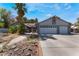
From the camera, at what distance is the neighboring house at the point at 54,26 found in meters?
6.47

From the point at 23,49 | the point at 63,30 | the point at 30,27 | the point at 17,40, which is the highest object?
the point at 30,27

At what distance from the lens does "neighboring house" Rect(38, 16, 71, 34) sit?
6.47 meters

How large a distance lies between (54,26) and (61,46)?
1.15m

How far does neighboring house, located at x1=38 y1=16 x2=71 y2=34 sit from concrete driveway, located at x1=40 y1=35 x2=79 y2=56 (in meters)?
0.31

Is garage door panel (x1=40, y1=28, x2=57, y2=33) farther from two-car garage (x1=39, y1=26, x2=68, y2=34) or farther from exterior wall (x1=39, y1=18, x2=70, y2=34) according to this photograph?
exterior wall (x1=39, y1=18, x2=70, y2=34)

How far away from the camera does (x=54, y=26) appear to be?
6.83 m

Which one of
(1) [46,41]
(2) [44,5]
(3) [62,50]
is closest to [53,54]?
(3) [62,50]

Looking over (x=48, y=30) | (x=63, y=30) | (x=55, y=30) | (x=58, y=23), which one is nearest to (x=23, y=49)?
(x=48, y=30)

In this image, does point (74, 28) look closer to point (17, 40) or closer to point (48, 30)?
point (48, 30)

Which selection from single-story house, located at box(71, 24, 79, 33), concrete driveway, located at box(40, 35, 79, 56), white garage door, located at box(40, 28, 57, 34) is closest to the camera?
concrete driveway, located at box(40, 35, 79, 56)

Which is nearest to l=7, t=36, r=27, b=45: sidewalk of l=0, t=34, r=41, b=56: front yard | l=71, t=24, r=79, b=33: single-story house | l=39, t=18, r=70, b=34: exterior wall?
l=0, t=34, r=41, b=56: front yard

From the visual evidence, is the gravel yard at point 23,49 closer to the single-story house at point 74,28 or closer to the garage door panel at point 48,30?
the garage door panel at point 48,30

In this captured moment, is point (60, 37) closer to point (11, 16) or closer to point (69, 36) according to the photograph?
point (69, 36)

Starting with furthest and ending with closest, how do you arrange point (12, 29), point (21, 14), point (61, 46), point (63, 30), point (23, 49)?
point (63, 30) < point (21, 14) < point (12, 29) < point (61, 46) < point (23, 49)
